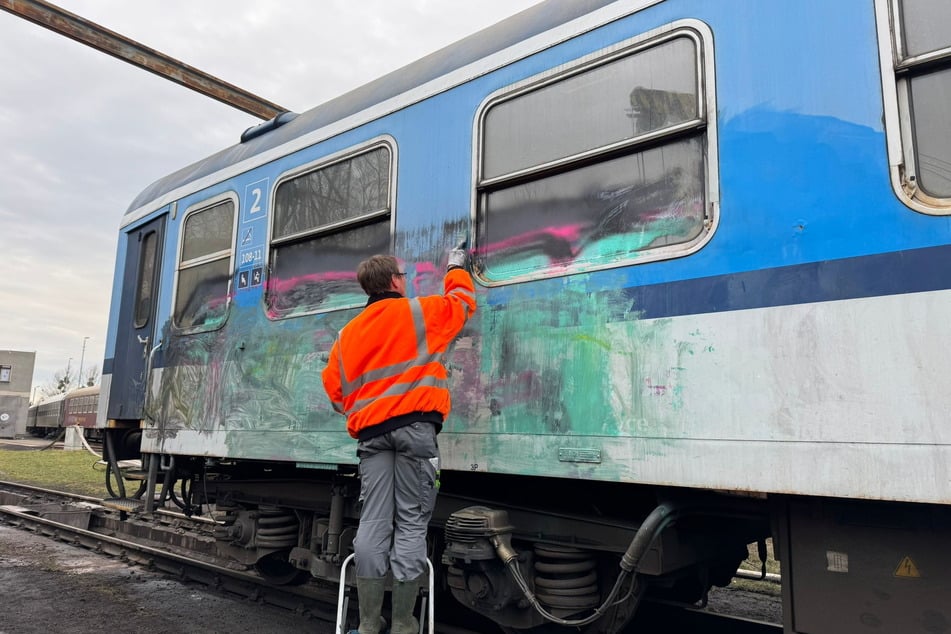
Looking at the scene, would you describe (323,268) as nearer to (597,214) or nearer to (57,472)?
(597,214)

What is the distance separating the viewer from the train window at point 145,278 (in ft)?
20.2

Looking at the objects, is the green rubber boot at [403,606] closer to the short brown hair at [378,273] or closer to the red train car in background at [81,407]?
the short brown hair at [378,273]

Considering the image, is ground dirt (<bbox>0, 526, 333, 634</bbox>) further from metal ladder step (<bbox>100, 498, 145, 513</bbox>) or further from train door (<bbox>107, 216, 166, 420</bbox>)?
train door (<bbox>107, 216, 166, 420</bbox>)

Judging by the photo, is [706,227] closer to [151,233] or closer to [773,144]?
[773,144]

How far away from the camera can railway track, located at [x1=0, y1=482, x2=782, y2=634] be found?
4520mm

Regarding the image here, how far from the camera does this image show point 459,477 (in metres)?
3.87

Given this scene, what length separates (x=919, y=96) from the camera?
228cm

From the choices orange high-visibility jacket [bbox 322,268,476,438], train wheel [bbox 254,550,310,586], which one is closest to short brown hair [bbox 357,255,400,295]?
orange high-visibility jacket [bbox 322,268,476,438]

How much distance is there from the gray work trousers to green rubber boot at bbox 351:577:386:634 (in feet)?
0.13

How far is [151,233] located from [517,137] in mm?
4186

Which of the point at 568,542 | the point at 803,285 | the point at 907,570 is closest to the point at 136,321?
the point at 568,542

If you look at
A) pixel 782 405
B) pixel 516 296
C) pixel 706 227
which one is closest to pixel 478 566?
pixel 516 296

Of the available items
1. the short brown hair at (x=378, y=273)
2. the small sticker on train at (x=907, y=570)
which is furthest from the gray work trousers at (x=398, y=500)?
the small sticker on train at (x=907, y=570)

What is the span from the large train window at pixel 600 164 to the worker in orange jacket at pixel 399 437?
47cm
